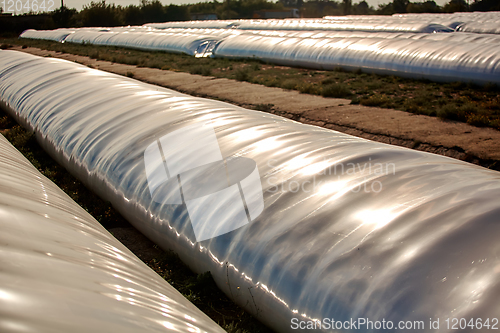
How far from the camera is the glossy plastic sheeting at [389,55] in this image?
10.3 meters

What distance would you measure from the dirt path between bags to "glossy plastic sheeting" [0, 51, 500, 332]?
8.86ft

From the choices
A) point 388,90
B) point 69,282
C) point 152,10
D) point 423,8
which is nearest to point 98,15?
point 152,10

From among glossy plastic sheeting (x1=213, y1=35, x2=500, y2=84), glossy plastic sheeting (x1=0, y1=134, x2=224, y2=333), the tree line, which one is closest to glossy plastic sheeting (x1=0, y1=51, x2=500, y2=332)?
glossy plastic sheeting (x1=0, y1=134, x2=224, y2=333)

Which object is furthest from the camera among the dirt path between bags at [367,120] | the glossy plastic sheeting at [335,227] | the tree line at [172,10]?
A: the tree line at [172,10]

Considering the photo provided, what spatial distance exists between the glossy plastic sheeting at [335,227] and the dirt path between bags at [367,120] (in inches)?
106

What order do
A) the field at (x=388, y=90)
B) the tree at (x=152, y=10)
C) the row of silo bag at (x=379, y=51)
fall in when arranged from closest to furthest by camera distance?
the field at (x=388, y=90) < the row of silo bag at (x=379, y=51) < the tree at (x=152, y=10)

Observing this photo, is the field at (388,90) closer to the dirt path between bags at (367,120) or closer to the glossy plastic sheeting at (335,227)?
the dirt path between bags at (367,120)

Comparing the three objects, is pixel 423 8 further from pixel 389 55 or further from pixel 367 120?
pixel 367 120

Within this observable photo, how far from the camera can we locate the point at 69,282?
5.48ft

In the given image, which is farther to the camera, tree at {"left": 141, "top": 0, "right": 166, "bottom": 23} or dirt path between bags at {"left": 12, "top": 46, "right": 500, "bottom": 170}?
tree at {"left": 141, "top": 0, "right": 166, "bottom": 23}

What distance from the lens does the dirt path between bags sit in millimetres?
5934

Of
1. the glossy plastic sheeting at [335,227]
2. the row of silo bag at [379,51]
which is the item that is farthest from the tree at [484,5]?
the glossy plastic sheeting at [335,227]

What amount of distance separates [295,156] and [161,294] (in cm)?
181

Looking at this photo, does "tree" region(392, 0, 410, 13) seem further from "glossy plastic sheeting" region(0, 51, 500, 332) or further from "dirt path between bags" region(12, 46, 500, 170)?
"glossy plastic sheeting" region(0, 51, 500, 332)
